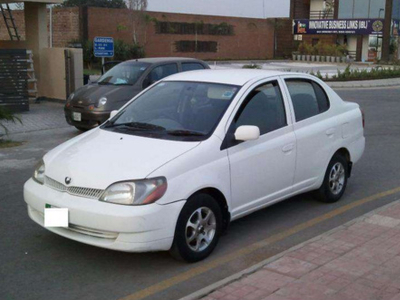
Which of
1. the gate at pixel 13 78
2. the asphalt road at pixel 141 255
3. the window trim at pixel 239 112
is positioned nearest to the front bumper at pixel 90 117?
the asphalt road at pixel 141 255

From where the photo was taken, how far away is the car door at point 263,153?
211 inches

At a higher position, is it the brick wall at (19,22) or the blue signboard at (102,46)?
the brick wall at (19,22)

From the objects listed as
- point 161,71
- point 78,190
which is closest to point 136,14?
point 161,71

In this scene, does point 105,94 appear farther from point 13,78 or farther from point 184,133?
point 184,133

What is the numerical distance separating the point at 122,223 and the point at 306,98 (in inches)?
121

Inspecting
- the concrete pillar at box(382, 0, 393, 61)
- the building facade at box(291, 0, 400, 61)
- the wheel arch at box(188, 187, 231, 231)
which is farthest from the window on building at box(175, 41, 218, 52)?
the wheel arch at box(188, 187, 231, 231)

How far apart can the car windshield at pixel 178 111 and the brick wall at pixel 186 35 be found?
3407 cm

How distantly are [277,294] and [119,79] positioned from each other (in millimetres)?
8957

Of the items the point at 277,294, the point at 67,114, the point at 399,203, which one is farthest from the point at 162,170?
the point at 67,114

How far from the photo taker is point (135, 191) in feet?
15.0

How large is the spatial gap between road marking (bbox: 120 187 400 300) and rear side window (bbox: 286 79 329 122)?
1.19 m

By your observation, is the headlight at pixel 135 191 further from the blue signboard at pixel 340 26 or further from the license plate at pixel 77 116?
the blue signboard at pixel 340 26

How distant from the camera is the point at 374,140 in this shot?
454 inches

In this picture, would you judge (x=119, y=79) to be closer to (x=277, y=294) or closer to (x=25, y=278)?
(x=25, y=278)
